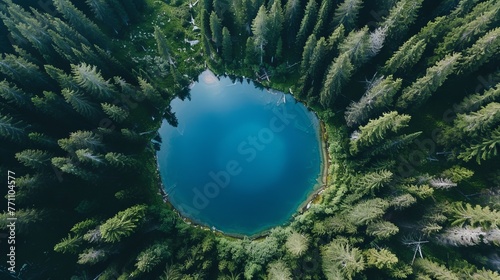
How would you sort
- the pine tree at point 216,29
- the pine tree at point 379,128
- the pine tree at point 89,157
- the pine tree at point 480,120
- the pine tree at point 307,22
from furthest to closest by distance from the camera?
1. the pine tree at point 216,29
2. the pine tree at point 307,22
3. the pine tree at point 480,120
4. the pine tree at point 89,157
5. the pine tree at point 379,128

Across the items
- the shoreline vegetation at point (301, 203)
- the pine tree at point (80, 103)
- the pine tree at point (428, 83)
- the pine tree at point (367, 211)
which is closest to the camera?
the pine tree at point (367, 211)

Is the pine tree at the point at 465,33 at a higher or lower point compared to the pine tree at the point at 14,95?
lower

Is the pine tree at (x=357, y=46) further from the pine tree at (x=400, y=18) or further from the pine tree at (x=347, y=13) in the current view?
the pine tree at (x=400, y=18)

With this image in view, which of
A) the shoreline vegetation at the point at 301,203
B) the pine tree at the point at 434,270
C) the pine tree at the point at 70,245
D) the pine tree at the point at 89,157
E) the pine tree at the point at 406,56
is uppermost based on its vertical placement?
the pine tree at the point at 89,157

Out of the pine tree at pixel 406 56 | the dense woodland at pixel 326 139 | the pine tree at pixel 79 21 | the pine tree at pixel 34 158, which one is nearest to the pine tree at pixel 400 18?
the dense woodland at pixel 326 139

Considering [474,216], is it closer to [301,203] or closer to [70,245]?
[301,203]

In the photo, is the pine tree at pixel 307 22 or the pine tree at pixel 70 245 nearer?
the pine tree at pixel 70 245
